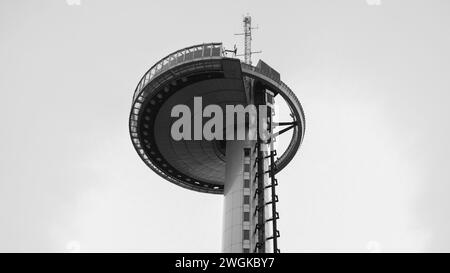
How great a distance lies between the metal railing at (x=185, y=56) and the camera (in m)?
→ 50.1

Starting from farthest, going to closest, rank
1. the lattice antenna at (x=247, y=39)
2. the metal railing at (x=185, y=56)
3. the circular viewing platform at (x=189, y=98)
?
the lattice antenna at (x=247, y=39) < the circular viewing platform at (x=189, y=98) < the metal railing at (x=185, y=56)

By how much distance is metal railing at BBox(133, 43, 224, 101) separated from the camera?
5013 centimetres

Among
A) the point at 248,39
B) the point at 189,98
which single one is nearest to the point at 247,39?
the point at 248,39

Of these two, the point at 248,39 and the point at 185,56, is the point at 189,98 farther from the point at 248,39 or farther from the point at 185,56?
the point at 248,39

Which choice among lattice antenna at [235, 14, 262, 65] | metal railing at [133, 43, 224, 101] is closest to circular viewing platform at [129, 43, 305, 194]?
metal railing at [133, 43, 224, 101]

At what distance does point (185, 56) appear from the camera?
50.7m

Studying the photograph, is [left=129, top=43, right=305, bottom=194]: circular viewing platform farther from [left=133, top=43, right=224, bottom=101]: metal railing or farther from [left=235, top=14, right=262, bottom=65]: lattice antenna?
[left=235, top=14, right=262, bottom=65]: lattice antenna

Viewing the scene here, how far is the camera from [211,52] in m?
50.2

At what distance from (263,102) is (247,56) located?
1074cm

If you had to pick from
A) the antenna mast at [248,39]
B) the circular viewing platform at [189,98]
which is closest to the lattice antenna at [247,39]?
the antenna mast at [248,39]

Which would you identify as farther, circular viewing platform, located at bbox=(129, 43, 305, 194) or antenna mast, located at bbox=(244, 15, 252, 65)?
antenna mast, located at bbox=(244, 15, 252, 65)

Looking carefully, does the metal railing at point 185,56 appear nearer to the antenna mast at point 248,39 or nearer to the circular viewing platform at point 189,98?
the circular viewing platform at point 189,98

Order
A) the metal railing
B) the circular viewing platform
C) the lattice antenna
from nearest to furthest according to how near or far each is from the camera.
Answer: the metal railing → the circular viewing platform → the lattice antenna
